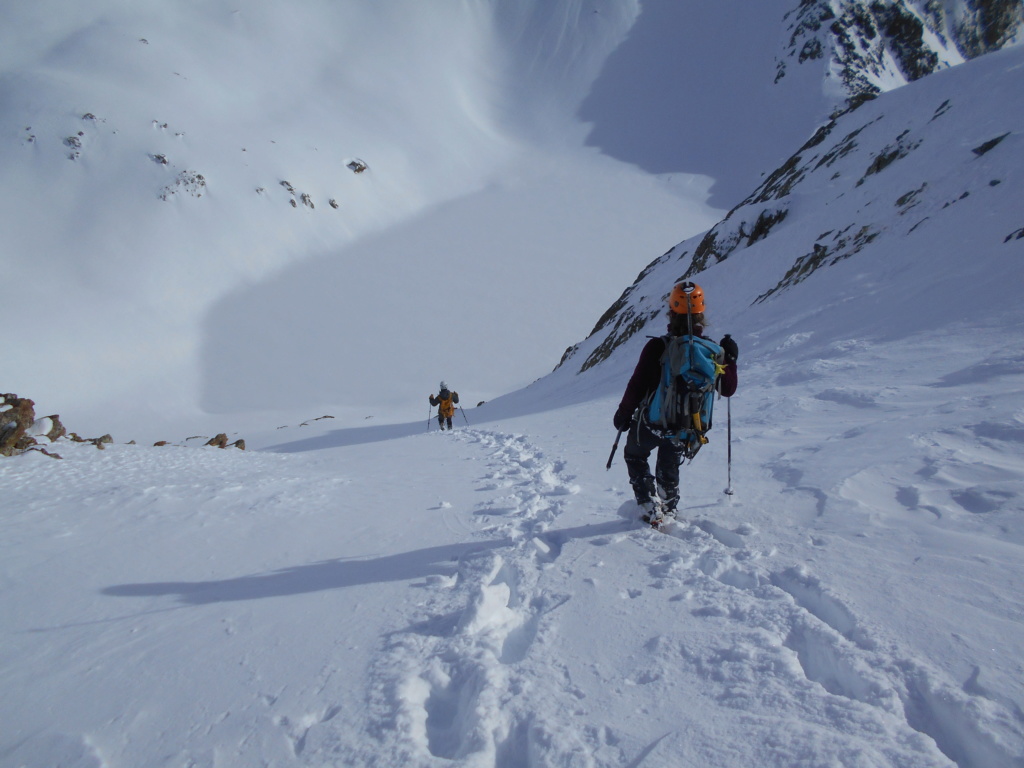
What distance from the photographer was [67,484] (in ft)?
21.4

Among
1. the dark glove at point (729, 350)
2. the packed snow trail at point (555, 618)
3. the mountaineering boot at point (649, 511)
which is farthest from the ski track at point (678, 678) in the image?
the dark glove at point (729, 350)

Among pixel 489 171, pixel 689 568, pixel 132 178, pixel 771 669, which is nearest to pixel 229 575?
pixel 689 568

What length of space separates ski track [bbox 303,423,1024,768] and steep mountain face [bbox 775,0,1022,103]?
86.7 metres

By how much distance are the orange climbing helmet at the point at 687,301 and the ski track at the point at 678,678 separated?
156cm

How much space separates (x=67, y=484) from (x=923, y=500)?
875 cm

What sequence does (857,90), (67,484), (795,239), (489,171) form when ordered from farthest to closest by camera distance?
(489,171), (857,90), (795,239), (67,484)

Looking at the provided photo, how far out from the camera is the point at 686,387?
356 cm

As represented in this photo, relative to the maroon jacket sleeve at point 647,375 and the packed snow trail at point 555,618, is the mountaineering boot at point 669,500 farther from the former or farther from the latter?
the maroon jacket sleeve at point 647,375

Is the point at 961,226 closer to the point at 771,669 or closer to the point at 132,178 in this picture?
the point at 771,669

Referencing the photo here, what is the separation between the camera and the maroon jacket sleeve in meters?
3.75

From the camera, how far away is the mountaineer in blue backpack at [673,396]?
3.56 m

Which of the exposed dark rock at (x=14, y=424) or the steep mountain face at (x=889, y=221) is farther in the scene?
the steep mountain face at (x=889, y=221)

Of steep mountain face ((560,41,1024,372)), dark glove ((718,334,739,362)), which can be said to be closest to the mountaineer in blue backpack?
dark glove ((718,334,739,362))

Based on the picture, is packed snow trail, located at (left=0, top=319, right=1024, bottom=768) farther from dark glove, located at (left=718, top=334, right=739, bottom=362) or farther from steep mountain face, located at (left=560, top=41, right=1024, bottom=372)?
steep mountain face, located at (left=560, top=41, right=1024, bottom=372)
